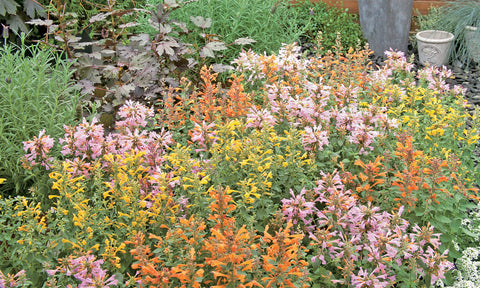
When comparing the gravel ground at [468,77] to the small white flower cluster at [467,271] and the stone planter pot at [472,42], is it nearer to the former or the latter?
the stone planter pot at [472,42]

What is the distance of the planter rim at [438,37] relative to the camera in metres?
5.78

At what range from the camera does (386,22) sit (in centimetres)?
604

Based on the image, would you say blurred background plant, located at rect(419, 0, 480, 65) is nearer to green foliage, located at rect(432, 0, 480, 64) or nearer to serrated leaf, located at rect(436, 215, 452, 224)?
green foliage, located at rect(432, 0, 480, 64)

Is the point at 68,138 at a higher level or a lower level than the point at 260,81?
higher

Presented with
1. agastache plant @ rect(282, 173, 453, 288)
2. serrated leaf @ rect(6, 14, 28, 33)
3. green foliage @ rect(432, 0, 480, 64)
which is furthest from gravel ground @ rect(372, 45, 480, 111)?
serrated leaf @ rect(6, 14, 28, 33)

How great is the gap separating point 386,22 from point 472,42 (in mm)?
1020

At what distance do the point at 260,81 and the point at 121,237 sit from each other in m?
1.88

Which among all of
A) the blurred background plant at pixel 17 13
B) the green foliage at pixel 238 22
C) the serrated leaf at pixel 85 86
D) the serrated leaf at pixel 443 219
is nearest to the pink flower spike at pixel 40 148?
the serrated leaf at pixel 85 86

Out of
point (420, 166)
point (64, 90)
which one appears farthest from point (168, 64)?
point (420, 166)

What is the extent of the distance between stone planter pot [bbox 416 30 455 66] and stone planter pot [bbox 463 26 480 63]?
182 millimetres

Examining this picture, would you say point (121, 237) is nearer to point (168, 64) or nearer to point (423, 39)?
point (168, 64)

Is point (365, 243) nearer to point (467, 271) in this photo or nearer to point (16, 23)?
point (467, 271)

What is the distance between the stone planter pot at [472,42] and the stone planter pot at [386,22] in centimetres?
68

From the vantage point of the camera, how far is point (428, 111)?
3229 mm
